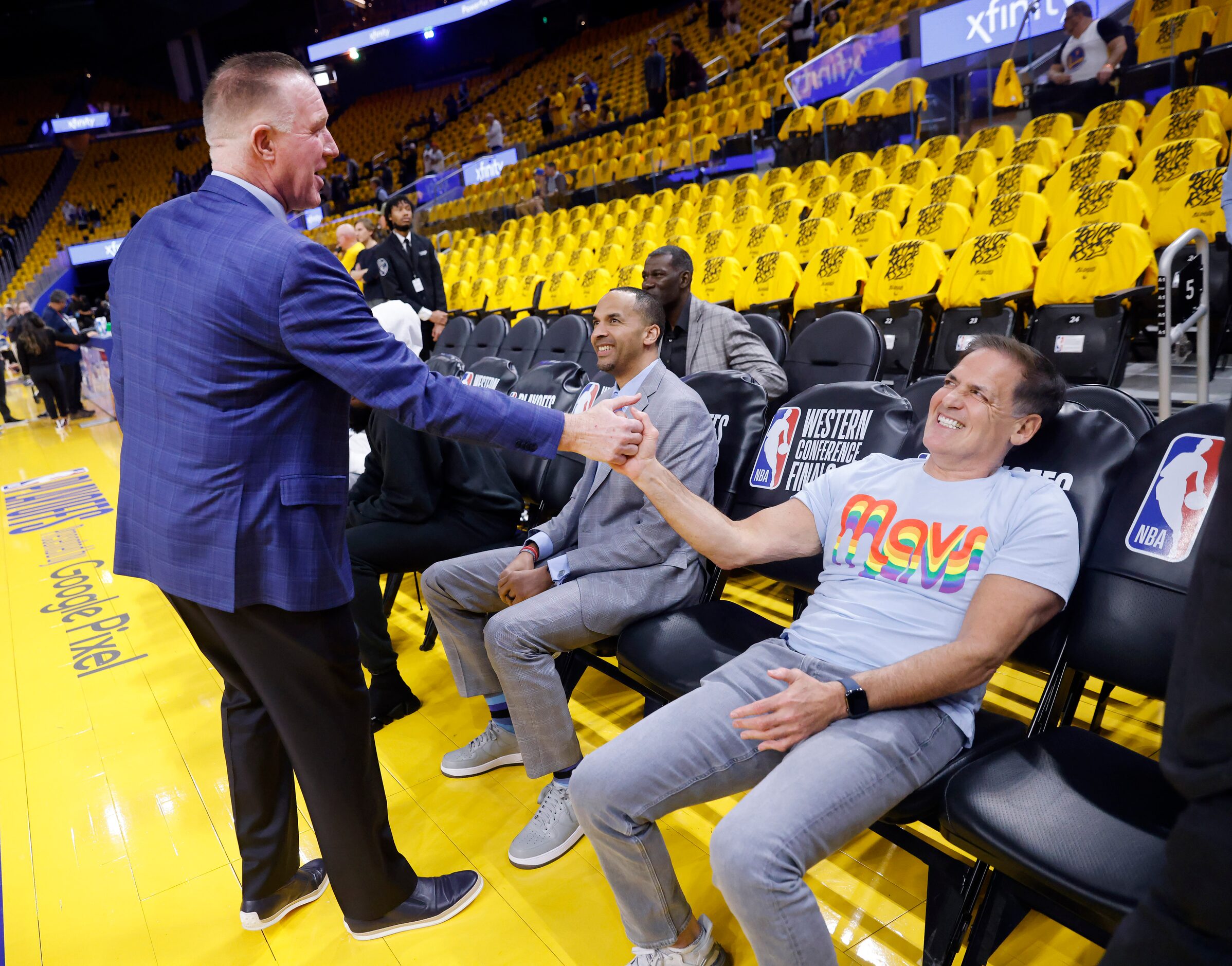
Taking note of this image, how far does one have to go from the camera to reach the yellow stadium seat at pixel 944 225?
4691 millimetres

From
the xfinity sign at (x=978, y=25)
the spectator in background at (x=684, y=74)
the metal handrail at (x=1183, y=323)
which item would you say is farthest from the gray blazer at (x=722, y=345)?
the spectator in background at (x=684, y=74)

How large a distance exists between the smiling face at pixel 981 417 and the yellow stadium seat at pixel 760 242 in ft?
12.5

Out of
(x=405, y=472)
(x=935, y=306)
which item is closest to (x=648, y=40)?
(x=935, y=306)

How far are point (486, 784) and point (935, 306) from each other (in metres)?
3.19

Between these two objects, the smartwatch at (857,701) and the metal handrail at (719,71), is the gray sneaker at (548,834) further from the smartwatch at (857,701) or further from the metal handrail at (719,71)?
the metal handrail at (719,71)

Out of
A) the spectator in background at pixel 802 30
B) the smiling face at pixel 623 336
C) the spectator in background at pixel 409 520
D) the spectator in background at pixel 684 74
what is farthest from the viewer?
the spectator in background at pixel 684 74

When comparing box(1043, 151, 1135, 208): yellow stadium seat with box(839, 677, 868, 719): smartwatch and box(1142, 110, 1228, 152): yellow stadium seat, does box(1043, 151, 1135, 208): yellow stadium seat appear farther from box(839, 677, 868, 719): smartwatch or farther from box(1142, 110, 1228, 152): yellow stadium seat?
box(839, 677, 868, 719): smartwatch

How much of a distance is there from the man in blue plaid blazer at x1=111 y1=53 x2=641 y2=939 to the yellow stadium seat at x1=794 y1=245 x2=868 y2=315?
3.26 metres

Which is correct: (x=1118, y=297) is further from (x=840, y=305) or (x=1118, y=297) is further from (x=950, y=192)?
(x=950, y=192)

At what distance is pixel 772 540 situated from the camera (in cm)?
182

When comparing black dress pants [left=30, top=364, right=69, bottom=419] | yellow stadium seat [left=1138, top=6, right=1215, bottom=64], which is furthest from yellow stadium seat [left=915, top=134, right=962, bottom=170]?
black dress pants [left=30, top=364, right=69, bottom=419]

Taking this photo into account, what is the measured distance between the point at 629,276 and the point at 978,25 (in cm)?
440

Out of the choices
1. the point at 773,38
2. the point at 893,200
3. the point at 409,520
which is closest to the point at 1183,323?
the point at 893,200

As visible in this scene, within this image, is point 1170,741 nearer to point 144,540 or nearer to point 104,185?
point 144,540
